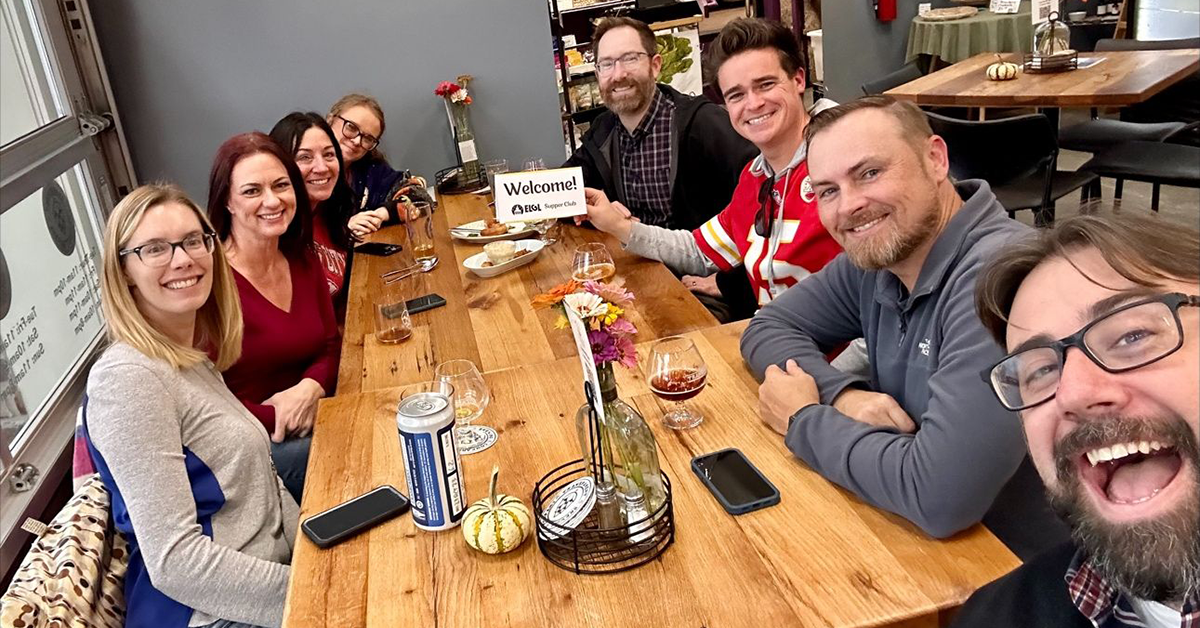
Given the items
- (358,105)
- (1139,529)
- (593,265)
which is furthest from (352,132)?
(1139,529)

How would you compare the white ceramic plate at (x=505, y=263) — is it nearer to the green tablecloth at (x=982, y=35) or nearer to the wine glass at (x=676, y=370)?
the wine glass at (x=676, y=370)

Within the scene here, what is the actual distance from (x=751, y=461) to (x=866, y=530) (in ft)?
0.82

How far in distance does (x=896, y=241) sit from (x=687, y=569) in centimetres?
69

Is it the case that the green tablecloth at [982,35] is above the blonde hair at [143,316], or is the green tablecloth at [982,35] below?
below

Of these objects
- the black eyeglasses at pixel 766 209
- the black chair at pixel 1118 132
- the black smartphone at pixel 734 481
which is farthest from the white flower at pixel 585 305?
the black chair at pixel 1118 132

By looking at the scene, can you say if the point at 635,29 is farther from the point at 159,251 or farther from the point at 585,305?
the point at 585,305

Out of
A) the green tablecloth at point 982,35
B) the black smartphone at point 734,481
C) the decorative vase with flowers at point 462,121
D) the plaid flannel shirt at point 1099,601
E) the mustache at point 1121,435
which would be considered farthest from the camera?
the green tablecloth at point 982,35

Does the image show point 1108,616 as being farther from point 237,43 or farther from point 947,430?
point 237,43

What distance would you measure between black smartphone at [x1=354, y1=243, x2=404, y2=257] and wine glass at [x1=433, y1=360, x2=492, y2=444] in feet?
4.96

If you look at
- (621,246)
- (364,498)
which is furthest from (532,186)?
(364,498)

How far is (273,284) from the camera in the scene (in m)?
2.51

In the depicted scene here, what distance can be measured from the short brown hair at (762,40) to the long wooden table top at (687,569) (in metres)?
1.32

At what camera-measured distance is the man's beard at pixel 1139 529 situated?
2.66 ft

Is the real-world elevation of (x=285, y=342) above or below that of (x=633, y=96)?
below
